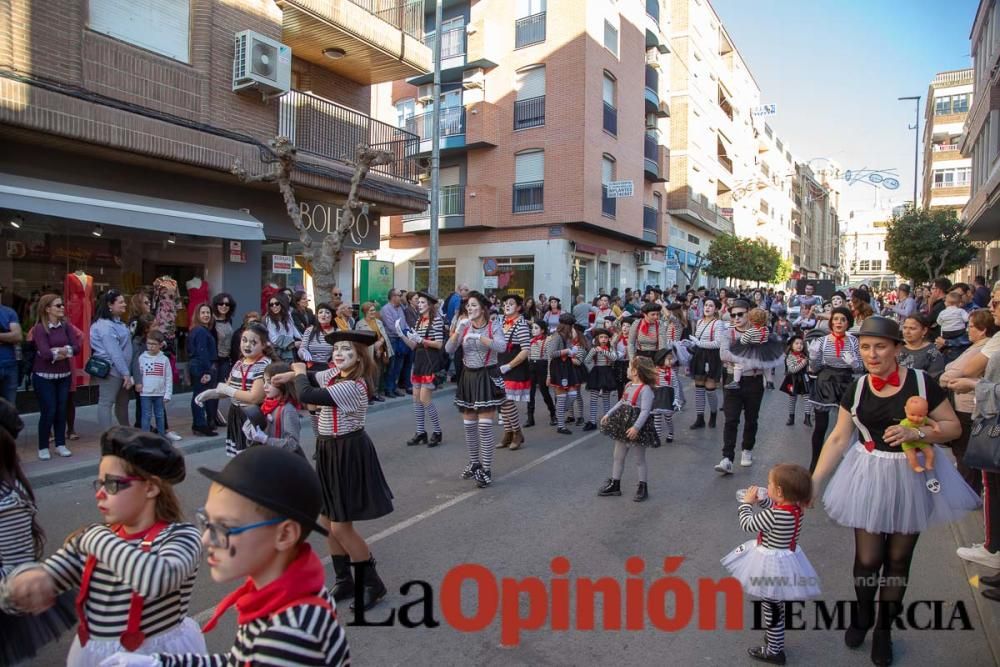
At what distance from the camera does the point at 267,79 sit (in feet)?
43.9

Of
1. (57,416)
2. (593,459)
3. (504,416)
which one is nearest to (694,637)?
(593,459)

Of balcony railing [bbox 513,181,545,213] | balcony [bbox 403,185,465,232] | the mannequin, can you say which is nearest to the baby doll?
the mannequin

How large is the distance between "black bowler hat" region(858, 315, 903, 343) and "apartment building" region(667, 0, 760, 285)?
34.3 metres

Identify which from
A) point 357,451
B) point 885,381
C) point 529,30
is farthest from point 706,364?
point 529,30

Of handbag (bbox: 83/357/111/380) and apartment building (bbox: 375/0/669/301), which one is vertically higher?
apartment building (bbox: 375/0/669/301)

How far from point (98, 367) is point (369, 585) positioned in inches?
229

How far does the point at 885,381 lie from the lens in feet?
12.4

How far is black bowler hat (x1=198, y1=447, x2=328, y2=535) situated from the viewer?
5.88 ft

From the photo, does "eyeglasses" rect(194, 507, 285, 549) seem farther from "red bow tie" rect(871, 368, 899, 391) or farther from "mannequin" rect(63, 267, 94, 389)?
"mannequin" rect(63, 267, 94, 389)

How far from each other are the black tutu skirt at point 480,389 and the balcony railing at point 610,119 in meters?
22.4

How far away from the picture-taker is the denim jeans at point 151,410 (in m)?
8.62

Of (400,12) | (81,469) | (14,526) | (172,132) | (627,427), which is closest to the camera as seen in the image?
(14,526)

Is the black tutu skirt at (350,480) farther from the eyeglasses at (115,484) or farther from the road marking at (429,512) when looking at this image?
the eyeglasses at (115,484)

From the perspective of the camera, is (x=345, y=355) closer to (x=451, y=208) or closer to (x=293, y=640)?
(x=293, y=640)
